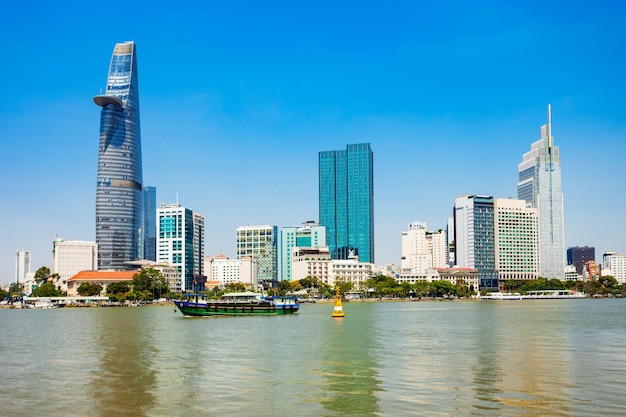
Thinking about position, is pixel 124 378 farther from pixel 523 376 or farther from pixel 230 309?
pixel 230 309

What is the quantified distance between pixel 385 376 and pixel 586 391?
33.2 feet

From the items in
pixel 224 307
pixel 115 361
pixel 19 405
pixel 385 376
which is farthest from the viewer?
pixel 224 307

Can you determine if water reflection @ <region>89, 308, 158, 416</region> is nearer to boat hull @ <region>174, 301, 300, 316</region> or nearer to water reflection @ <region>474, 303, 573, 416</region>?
water reflection @ <region>474, 303, 573, 416</region>

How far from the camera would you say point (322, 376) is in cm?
3722

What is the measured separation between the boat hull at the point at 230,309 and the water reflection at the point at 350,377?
54.4 metres

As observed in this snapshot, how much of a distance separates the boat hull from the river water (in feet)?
156

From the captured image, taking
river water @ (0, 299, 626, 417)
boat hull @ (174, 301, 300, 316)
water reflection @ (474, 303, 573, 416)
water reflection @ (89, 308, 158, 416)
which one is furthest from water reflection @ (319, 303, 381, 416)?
boat hull @ (174, 301, 300, 316)

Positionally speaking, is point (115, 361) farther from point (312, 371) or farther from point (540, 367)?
point (540, 367)

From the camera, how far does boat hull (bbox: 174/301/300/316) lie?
11125cm

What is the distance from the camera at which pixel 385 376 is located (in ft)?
120

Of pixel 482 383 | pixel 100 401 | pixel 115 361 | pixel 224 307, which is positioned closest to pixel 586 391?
pixel 482 383

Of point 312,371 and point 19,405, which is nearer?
point 19,405

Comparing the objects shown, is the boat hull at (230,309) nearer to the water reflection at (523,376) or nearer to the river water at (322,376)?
the river water at (322,376)

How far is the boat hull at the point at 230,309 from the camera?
365 ft
